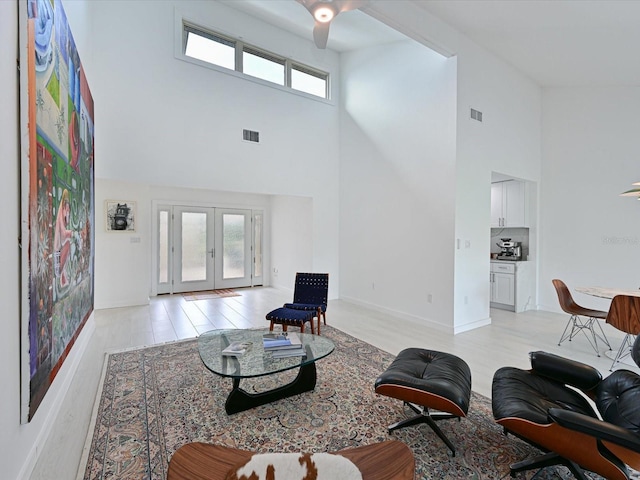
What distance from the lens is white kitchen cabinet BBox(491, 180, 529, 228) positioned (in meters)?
5.70

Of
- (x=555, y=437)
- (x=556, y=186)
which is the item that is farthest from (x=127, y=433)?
(x=556, y=186)

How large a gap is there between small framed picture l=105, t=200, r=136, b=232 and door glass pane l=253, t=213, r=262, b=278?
2.95 m

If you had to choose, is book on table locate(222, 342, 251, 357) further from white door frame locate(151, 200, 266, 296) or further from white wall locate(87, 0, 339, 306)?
white door frame locate(151, 200, 266, 296)

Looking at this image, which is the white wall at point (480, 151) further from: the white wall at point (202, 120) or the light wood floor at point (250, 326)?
the white wall at point (202, 120)

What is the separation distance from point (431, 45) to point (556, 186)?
3.43m

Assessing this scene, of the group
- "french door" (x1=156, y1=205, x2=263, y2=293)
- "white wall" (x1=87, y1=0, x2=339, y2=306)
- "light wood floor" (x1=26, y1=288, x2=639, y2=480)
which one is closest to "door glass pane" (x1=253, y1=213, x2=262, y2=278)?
"french door" (x1=156, y1=205, x2=263, y2=293)

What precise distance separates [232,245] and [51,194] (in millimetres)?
5790

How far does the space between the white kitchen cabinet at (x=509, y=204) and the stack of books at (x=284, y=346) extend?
4.97 meters

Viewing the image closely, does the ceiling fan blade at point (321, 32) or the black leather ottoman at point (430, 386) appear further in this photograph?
the ceiling fan blade at point (321, 32)

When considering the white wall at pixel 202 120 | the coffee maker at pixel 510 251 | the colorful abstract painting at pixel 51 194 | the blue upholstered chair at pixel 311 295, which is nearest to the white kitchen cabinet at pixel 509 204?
the coffee maker at pixel 510 251

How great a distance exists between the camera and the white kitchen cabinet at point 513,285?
5527 mm

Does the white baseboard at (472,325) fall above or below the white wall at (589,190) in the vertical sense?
below

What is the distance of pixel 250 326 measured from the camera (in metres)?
4.70

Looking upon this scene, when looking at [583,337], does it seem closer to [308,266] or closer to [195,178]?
[308,266]
